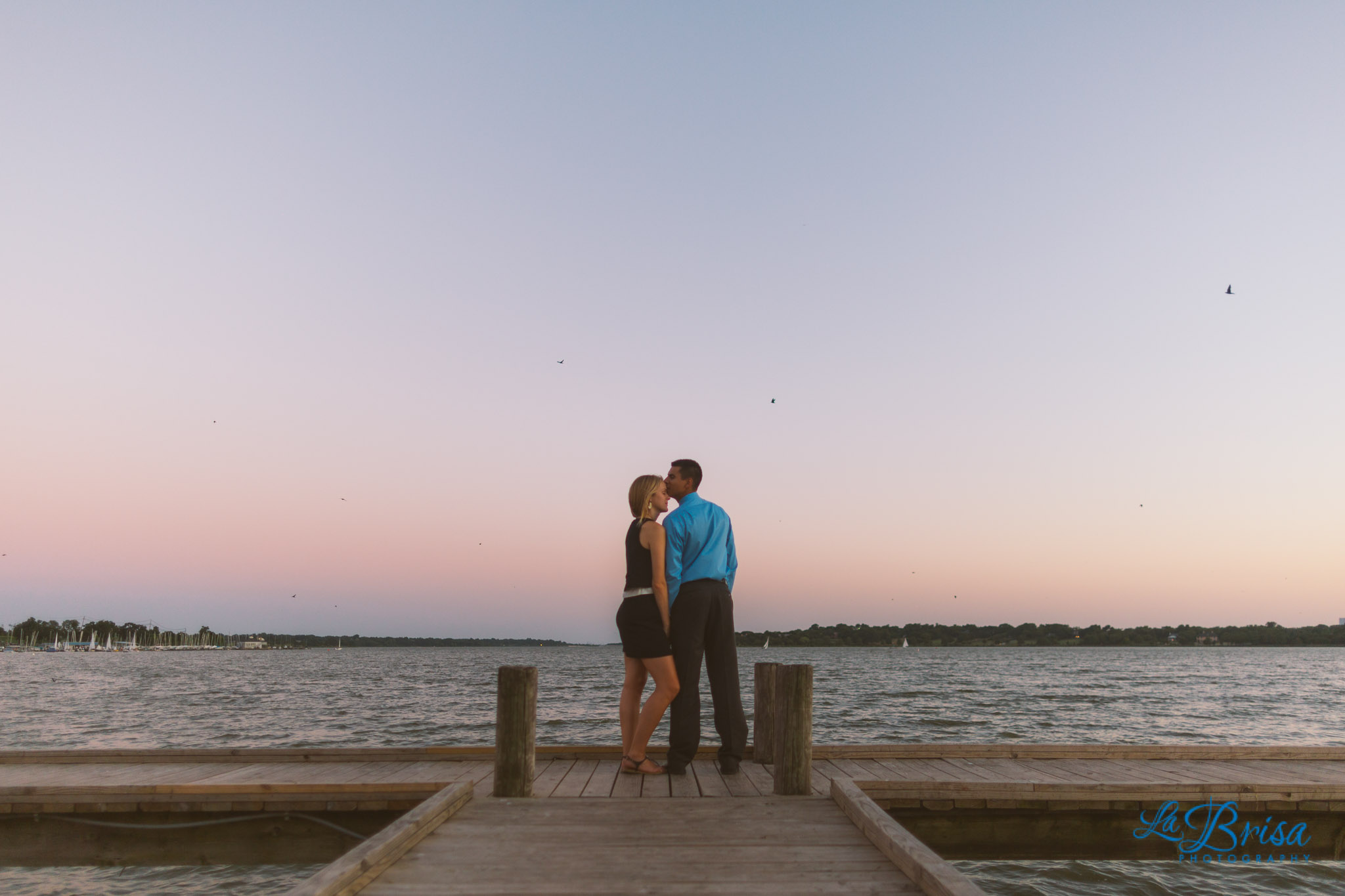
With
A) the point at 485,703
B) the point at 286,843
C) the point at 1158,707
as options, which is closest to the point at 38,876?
the point at 286,843

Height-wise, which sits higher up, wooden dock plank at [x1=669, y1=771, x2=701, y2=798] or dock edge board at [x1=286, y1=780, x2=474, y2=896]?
dock edge board at [x1=286, y1=780, x2=474, y2=896]

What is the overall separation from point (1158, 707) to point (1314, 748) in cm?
3393

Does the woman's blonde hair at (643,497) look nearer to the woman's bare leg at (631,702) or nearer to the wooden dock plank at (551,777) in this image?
the woman's bare leg at (631,702)

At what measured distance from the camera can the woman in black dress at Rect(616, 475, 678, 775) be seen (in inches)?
225

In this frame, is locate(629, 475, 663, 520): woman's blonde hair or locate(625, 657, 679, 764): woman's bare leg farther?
locate(629, 475, 663, 520): woman's blonde hair

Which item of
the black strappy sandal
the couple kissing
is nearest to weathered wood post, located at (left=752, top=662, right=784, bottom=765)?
the couple kissing

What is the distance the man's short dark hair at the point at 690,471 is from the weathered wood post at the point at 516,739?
179 centimetres

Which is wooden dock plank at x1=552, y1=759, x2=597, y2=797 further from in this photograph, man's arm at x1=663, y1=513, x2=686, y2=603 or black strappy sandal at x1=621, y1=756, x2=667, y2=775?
man's arm at x1=663, y1=513, x2=686, y2=603

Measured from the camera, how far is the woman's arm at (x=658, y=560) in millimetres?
5715

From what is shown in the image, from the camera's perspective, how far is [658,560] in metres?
5.71

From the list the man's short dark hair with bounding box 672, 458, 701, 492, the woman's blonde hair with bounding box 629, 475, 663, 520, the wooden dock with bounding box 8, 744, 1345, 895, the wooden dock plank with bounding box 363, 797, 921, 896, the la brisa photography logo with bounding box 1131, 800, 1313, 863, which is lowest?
the la brisa photography logo with bounding box 1131, 800, 1313, 863

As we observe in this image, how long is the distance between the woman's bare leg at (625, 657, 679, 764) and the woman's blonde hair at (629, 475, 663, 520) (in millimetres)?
979

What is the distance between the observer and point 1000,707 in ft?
113

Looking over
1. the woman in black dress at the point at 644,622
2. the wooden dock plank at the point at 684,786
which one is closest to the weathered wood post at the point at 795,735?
the wooden dock plank at the point at 684,786
